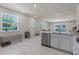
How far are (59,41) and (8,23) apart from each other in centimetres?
483

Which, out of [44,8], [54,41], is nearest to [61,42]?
[54,41]

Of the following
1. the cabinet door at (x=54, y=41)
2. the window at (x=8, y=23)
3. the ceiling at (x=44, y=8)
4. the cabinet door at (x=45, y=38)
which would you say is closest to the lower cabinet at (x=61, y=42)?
the cabinet door at (x=54, y=41)

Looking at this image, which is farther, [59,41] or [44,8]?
[44,8]

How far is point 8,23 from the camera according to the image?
800 cm

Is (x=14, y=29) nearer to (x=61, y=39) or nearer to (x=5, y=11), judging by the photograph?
(x=5, y=11)

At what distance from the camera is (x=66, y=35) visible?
452 cm

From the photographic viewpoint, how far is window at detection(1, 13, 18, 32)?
293 inches

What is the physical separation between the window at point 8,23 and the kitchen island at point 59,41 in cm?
328

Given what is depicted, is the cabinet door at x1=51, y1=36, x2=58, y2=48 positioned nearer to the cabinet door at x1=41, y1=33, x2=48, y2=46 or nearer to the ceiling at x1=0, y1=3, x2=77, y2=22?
the cabinet door at x1=41, y1=33, x2=48, y2=46

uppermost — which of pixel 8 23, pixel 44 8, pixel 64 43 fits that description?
pixel 44 8

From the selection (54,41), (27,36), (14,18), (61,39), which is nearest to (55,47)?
(54,41)

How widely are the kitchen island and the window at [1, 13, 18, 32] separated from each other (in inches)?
129

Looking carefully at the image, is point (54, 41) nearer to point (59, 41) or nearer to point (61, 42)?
point (59, 41)

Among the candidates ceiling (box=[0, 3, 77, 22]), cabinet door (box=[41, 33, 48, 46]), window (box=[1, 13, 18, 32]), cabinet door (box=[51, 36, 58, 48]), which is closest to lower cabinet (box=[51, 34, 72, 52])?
cabinet door (box=[51, 36, 58, 48])
